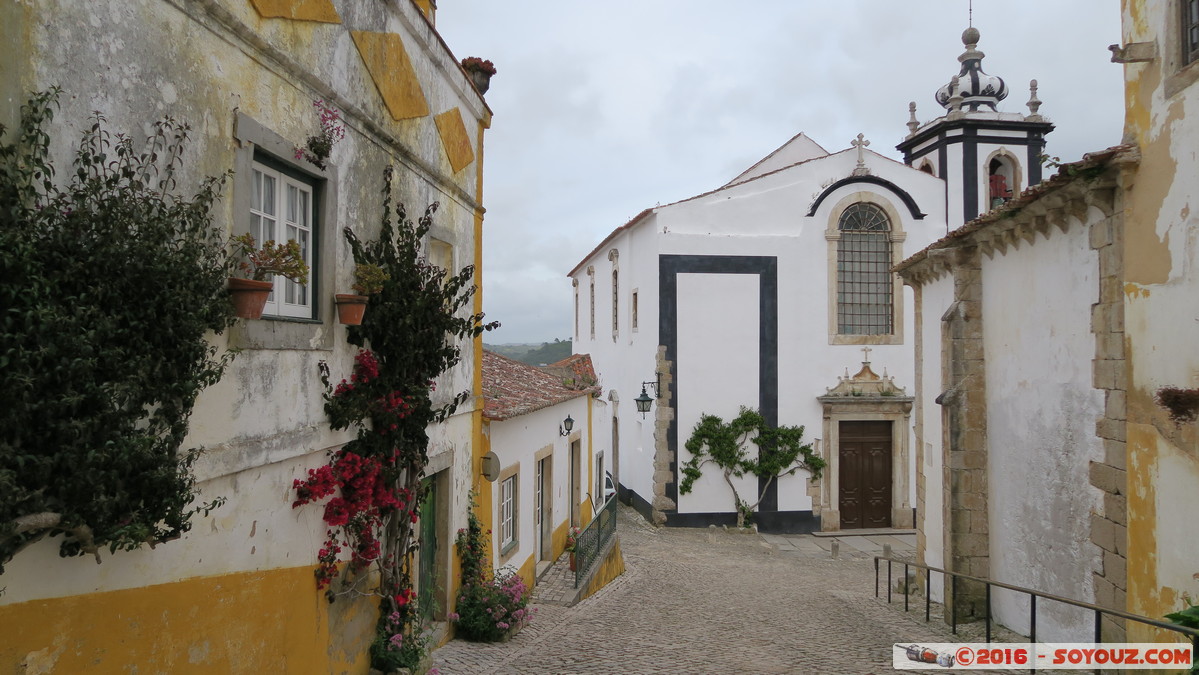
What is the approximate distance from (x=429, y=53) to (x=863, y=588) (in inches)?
428

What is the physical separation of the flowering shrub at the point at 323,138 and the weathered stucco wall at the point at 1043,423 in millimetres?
6475

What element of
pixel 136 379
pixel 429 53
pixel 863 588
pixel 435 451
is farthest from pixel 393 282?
pixel 863 588

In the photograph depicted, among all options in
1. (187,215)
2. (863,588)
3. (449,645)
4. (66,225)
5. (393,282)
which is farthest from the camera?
(863,588)

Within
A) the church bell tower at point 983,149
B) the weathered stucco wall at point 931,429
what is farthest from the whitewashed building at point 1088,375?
the church bell tower at point 983,149

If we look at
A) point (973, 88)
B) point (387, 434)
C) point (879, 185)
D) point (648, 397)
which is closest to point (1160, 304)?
point (387, 434)

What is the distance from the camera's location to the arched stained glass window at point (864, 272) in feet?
65.6

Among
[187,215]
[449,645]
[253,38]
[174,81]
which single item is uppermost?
[253,38]

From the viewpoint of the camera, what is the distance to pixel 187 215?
12.7ft

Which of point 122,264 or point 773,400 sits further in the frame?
point 773,400

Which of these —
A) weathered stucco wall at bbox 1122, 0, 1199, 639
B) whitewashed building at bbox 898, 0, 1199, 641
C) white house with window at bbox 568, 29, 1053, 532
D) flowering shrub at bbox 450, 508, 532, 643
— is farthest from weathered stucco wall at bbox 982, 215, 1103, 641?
white house with window at bbox 568, 29, 1053, 532

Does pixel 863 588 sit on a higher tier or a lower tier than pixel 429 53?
lower

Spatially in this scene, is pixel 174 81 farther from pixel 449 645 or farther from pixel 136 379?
pixel 449 645

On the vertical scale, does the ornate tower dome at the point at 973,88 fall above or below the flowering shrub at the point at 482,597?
above

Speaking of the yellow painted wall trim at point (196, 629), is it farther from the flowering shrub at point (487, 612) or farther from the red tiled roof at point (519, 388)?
the red tiled roof at point (519, 388)
